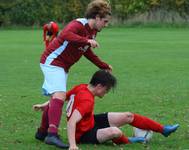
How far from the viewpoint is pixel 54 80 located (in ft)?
25.9

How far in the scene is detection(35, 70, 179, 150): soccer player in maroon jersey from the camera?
7633mm

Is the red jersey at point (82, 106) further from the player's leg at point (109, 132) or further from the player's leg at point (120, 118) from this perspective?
the player's leg at point (120, 118)

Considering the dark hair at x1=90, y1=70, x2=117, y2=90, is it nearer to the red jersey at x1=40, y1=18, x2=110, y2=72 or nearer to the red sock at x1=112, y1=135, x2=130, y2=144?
the red jersey at x1=40, y1=18, x2=110, y2=72

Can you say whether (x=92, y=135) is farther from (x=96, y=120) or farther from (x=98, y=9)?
(x=98, y=9)

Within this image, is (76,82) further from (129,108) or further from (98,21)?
(98,21)

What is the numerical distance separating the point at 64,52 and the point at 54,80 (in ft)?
1.33

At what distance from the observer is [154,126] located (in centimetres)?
805

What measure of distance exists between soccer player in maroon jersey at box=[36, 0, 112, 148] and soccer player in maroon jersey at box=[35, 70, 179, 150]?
0.19 m

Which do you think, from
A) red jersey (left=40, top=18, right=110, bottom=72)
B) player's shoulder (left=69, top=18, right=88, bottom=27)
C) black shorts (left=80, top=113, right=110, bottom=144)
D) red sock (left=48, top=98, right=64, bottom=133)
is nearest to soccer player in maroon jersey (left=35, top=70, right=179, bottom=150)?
black shorts (left=80, top=113, right=110, bottom=144)

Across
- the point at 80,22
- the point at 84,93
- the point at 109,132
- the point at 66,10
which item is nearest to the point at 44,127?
the point at 84,93

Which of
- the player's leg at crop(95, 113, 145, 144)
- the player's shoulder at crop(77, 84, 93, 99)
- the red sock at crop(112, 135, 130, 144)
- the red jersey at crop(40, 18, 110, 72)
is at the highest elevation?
the red jersey at crop(40, 18, 110, 72)

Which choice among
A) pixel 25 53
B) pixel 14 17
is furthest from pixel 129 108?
pixel 14 17

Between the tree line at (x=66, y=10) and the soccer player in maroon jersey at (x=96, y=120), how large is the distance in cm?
5643

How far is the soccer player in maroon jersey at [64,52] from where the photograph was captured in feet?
25.4
